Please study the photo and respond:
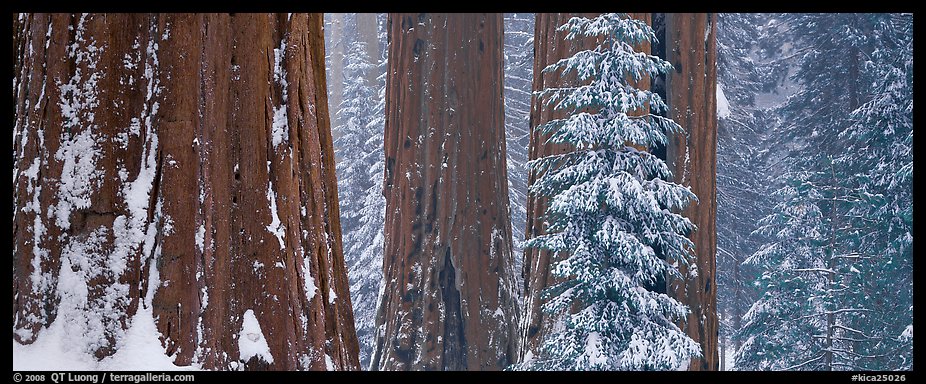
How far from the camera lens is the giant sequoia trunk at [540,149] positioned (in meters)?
7.34

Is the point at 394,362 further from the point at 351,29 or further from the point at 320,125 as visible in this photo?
the point at 351,29

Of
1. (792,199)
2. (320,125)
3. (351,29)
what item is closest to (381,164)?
(792,199)

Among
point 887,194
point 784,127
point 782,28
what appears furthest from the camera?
point 782,28

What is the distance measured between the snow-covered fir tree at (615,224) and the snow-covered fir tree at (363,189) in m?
9.38

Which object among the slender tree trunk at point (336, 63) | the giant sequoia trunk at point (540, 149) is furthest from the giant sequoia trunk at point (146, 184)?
the slender tree trunk at point (336, 63)

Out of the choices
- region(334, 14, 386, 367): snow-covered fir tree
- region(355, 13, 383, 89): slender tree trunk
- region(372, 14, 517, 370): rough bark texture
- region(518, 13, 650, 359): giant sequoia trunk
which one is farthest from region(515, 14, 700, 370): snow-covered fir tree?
region(355, 13, 383, 89): slender tree trunk

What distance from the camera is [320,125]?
10.5 feet

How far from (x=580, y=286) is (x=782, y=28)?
29.5 meters

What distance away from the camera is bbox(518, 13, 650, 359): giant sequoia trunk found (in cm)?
734

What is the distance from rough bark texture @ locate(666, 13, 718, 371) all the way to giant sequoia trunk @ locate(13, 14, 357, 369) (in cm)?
587

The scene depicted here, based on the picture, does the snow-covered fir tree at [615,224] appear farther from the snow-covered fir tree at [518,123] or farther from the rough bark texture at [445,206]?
the snow-covered fir tree at [518,123]

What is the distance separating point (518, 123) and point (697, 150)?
17.3m

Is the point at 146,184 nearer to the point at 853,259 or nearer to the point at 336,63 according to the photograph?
the point at 853,259
